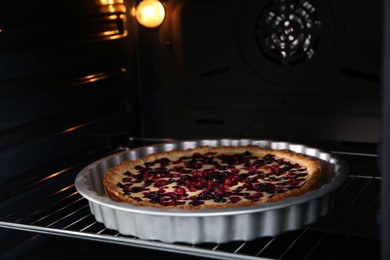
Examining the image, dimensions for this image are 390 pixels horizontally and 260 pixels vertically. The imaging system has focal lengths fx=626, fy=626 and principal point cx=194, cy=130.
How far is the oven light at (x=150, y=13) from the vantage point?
173 centimetres

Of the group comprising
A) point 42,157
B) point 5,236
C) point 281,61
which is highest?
point 281,61

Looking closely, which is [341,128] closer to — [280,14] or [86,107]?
[280,14]

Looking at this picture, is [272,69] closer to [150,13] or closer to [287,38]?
[287,38]

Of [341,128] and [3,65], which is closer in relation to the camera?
[3,65]

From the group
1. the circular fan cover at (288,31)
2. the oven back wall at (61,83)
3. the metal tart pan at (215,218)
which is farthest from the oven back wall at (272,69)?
the metal tart pan at (215,218)

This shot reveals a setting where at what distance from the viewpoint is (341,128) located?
66.7 inches

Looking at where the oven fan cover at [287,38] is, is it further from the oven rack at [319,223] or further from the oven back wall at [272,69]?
the oven rack at [319,223]

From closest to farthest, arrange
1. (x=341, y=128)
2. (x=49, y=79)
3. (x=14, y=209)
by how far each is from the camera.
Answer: (x=14, y=209) < (x=49, y=79) < (x=341, y=128)

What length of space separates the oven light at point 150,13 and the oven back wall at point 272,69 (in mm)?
61

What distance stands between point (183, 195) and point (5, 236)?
1.39 ft

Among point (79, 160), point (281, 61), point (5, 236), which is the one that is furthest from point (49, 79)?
point (281, 61)

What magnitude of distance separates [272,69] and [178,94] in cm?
30

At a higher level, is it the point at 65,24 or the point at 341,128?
the point at 65,24

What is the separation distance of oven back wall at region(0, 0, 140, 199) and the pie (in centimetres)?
16
